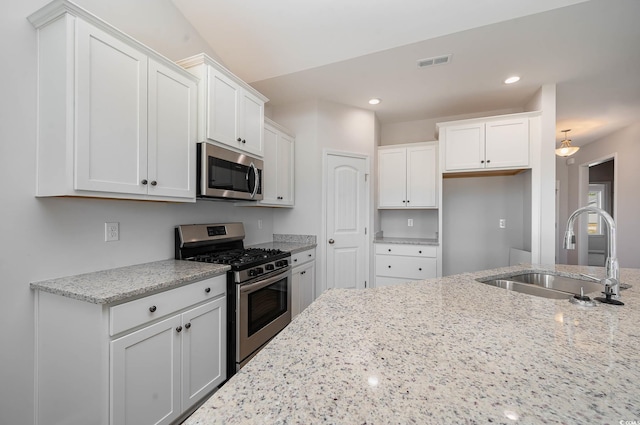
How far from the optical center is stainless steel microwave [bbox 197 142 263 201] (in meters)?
2.04

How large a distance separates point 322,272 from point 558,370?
2.80 metres

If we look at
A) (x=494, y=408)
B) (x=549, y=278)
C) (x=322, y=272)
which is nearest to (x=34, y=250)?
(x=494, y=408)

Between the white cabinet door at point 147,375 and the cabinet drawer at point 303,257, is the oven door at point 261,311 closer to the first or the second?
the cabinet drawer at point 303,257

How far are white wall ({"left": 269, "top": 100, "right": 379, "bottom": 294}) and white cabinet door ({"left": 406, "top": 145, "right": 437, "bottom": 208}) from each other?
73cm

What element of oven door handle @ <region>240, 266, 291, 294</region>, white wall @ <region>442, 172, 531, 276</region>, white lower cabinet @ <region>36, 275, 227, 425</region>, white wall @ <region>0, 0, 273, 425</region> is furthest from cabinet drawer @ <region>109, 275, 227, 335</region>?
white wall @ <region>442, 172, 531, 276</region>

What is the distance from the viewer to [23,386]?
4.56 ft

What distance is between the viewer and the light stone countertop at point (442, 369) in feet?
1.59

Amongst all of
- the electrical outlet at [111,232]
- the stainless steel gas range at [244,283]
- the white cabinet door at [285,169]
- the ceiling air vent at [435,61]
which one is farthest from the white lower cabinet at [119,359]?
the ceiling air vent at [435,61]

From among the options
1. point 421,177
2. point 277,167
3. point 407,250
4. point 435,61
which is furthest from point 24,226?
point 421,177

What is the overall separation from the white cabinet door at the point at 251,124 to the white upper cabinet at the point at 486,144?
7.16ft

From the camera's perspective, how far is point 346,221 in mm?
3541

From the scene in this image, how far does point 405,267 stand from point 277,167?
204 centimetres

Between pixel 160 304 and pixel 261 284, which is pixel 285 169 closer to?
pixel 261 284

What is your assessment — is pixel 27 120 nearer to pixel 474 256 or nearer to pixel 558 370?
pixel 558 370
